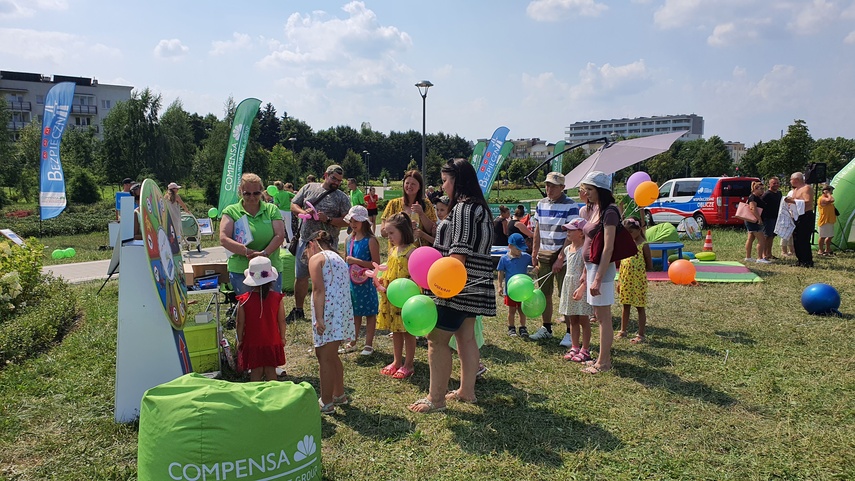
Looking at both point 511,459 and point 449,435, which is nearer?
point 511,459

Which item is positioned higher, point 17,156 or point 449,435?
point 17,156

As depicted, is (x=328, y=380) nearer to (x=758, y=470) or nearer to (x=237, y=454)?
(x=237, y=454)

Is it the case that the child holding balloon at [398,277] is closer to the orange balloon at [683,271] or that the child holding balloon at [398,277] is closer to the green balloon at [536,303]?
the green balloon at [536,303]

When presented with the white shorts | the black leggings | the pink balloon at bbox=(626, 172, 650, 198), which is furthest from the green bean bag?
the black leggings

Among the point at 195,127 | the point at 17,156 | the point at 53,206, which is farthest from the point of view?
the point at 195,127

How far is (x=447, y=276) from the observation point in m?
3.68

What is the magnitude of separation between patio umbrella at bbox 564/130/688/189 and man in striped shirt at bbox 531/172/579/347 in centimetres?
338

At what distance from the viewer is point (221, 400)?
2.70m

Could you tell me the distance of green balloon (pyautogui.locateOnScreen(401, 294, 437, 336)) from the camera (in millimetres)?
3791

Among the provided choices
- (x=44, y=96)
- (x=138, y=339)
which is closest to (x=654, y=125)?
(x=44, y=96)

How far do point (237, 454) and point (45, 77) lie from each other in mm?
92021

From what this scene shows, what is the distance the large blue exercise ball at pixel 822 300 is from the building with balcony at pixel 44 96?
73.8 metres

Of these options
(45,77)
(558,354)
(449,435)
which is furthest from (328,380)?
(45,77)

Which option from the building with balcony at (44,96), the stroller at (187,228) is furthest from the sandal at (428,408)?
the building with balcony at (44,96)
